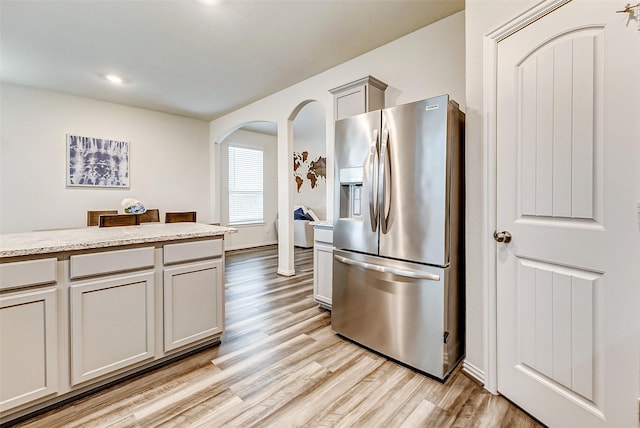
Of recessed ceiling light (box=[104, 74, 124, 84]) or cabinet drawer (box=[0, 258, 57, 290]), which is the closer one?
cabinet drawer (box=[0, 258, 57, 290])

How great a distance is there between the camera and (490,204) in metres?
1.70

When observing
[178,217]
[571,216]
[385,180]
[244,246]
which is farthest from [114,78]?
[571,216]

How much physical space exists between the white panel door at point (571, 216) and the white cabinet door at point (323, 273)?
4.89ft

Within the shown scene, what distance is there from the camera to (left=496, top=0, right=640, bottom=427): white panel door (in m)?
1.17

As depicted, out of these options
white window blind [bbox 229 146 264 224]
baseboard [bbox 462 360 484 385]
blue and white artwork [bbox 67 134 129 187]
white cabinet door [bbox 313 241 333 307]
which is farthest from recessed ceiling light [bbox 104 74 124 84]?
baseboard [bbox 462 360 484 385]

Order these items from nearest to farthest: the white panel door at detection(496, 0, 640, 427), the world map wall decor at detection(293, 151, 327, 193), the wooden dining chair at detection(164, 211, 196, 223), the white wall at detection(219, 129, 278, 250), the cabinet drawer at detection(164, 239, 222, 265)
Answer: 1. the white panel door at detection(496, 0, 640, 427)
2. the cabinet drawer at detection(164, 239, 222, 265)
3. the wooden dining chair at detection(164, 211, 196, 223)
4. the white wall at detection(219, 129, 278, 250)
5. the world map wall decor at detection(293, 151, 327, 193)

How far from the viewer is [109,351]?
1.72 metres

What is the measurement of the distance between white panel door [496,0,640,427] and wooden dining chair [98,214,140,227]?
2.81 metres

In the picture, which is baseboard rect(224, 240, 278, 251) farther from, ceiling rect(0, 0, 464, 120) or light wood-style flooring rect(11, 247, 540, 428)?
light wood-style flooring rect(11, 247, 540, 428)

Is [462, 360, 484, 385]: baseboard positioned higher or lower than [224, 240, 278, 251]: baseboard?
lower

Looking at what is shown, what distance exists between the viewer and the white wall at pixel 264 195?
20.1ft

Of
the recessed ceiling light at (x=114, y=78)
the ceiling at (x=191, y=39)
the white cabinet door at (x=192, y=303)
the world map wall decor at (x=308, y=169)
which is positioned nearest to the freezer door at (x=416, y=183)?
the ceiling at (x=191, y=39)

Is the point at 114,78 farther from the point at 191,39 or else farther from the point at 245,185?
the point at 245,185

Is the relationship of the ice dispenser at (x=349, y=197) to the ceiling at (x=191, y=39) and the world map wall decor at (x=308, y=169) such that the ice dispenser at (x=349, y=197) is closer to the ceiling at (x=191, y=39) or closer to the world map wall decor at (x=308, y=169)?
the ceiling at (x=191, y=39)
